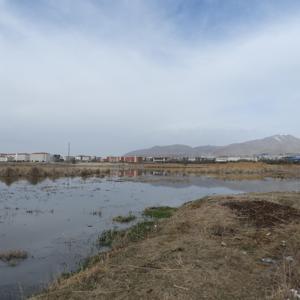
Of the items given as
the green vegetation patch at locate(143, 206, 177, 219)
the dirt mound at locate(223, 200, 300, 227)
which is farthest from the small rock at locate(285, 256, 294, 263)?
the green vegetation patch at locate(143, 206, 177, 219)

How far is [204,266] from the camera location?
26.5ft

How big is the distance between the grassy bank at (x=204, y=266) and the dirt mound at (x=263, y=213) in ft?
0.23

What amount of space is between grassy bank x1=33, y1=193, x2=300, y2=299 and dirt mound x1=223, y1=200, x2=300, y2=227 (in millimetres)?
71

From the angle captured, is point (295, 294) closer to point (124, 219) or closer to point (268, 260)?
point (268, 260)

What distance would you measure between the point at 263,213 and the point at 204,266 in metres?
6.53

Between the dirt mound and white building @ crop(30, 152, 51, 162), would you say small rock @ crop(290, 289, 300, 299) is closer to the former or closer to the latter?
the dirt mound

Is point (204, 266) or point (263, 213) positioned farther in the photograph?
point (263, 213)

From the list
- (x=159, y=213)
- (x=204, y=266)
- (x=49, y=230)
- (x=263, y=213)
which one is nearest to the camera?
(x=204, y=266)

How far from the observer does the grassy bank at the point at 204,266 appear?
22.3 feet

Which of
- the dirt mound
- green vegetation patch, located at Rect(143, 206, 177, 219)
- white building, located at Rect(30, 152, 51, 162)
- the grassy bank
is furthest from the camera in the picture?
white building, located at Rect(30, 152, 51, 162)

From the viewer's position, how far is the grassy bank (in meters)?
6.80

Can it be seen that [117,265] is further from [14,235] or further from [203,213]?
[14,235]

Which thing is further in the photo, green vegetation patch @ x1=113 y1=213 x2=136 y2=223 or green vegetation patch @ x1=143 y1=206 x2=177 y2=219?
green vegetation patch @ x1=143 y1=206 x2=177 y2=219

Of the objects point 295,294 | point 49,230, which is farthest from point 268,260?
point 49,230
